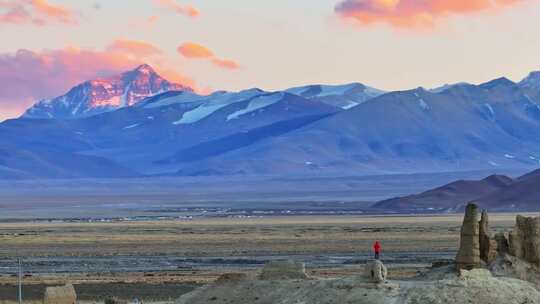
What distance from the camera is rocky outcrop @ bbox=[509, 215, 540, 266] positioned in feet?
122

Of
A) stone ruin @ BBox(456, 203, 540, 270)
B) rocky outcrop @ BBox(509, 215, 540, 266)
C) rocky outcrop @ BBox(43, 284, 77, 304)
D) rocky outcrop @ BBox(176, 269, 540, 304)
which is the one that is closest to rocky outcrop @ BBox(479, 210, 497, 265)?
stone ruin @ BBox(456, 203, 540, 270)

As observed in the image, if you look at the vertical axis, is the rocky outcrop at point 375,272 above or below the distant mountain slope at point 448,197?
below

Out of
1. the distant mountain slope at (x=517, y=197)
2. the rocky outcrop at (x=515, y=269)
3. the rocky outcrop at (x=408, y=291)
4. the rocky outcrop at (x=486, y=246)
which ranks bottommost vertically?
the rocky outcrop at (x=408, y=291)

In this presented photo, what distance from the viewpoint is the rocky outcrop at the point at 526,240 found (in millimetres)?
37250

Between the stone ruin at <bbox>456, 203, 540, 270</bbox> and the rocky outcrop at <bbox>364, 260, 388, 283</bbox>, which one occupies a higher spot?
the stone ruin at <bbox>456, 203, 540, 270</bbox>

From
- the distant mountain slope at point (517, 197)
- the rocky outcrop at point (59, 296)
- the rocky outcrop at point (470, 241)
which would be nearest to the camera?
the rocky outcrop at point (470, 241)

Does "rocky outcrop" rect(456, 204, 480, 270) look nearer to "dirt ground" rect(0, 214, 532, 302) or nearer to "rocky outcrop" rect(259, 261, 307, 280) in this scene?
"rocky outcrop" rect(259, 261, 307, 280)

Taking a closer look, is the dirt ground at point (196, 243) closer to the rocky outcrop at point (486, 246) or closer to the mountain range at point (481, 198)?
the rocky outcrop at point (486, 246)

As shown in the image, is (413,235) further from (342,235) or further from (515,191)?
(515,191)


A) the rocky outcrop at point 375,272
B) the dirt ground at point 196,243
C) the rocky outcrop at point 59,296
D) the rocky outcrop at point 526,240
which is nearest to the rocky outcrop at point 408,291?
the rocky outcrop at point 375,272

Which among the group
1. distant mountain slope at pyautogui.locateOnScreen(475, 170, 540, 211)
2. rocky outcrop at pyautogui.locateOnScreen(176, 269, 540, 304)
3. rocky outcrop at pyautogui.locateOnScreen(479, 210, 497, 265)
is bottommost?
rocky outcrop at pyautogui.locateOnScreen(176, 269, 540, 304)

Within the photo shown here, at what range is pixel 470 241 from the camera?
36.8 meters

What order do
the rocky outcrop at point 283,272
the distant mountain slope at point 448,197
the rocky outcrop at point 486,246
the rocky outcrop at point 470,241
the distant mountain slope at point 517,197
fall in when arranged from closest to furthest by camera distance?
1. the rocky outcrop at point 470,241
2. the rocky outcrop at point 283,272
3. the rocky outcrop at point 486,246
4. the distant mountain slope at point 517,197
5. the distant mountain slope at point 448,197

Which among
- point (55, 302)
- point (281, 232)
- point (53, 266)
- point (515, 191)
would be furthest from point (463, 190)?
point (55, 302)
